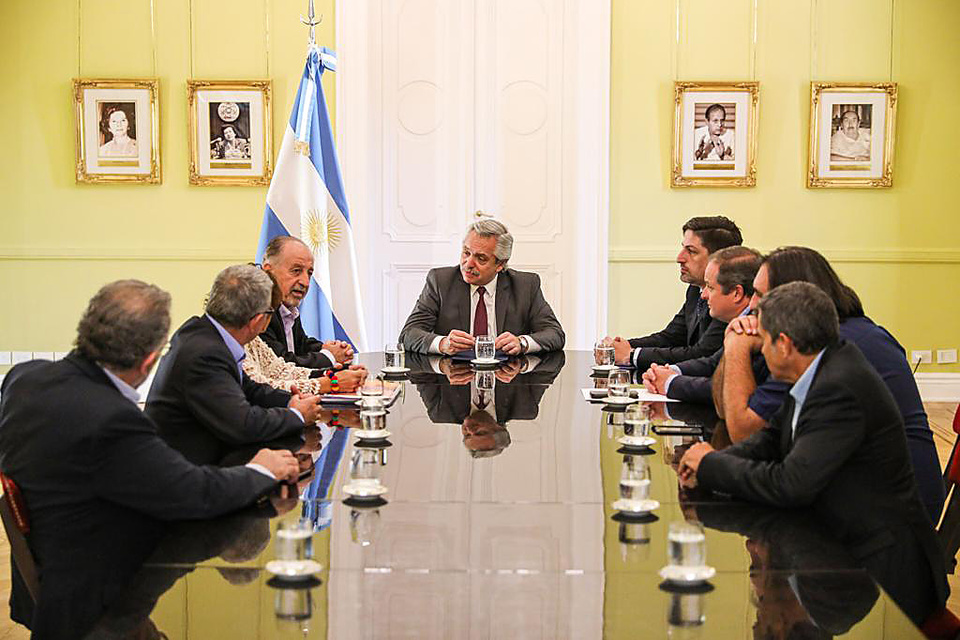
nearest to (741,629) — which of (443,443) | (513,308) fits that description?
(443,443)

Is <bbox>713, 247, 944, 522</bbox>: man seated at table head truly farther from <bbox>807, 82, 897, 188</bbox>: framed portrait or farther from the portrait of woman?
the portrait of woman

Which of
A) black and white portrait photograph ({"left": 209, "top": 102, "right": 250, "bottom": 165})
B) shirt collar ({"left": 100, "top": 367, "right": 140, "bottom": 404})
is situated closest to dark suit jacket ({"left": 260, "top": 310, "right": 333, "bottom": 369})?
shirt collar ({"left": 100, "top": 367, "right": 140, "bottom": 404})

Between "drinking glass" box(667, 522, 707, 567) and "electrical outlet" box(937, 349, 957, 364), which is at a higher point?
"drinking glass" box(667, 522, 707, 567)

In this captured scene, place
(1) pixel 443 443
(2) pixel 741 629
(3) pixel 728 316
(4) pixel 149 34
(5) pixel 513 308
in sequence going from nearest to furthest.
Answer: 1. (2) pixel 741 629
2. (1) pixel 443 443
3. (3) pixel 728 316
4. (5) pixel 513 308
5. (4) pixel 149 34

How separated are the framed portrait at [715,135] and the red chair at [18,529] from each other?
6.24 meters

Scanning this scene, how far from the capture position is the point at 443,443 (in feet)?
10.7

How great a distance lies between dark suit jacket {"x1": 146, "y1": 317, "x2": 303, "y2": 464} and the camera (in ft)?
10.3

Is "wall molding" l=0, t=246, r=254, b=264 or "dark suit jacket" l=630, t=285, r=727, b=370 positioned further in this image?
"wall molding" l=0, t=246, r=254, b=264

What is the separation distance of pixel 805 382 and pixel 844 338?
2.26 ft

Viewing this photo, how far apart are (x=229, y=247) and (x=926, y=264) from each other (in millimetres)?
5171

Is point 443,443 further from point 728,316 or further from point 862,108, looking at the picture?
point 862,108

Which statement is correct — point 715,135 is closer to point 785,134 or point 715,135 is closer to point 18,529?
point 785,134

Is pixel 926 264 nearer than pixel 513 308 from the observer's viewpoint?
No

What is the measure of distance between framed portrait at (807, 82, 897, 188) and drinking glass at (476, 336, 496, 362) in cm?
400
